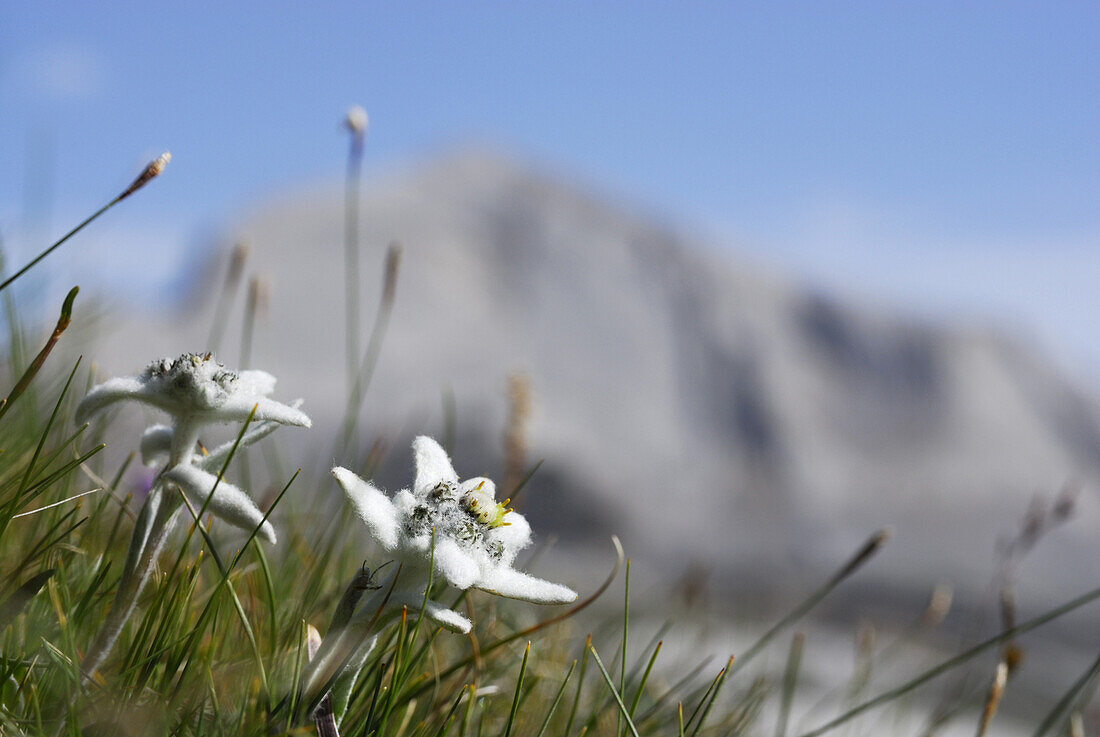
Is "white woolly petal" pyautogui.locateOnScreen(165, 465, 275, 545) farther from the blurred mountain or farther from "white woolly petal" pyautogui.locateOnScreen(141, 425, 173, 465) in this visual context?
the blurred mountain

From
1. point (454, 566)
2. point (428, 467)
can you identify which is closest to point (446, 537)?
point (454, 566)

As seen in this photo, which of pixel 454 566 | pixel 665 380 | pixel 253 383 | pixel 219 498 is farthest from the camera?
pixel 665 380

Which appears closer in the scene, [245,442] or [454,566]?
[454,566]

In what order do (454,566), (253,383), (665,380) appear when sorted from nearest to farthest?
(454,566), (253,383), (665,380)

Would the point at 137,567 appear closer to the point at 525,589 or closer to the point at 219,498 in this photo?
the point at 219,498

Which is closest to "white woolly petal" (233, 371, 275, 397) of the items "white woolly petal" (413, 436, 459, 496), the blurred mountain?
"white woolly petal" (413, 436, 459, 496)

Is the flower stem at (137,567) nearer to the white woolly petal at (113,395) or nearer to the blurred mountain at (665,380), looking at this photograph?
the white woolly petal at (113,395)
